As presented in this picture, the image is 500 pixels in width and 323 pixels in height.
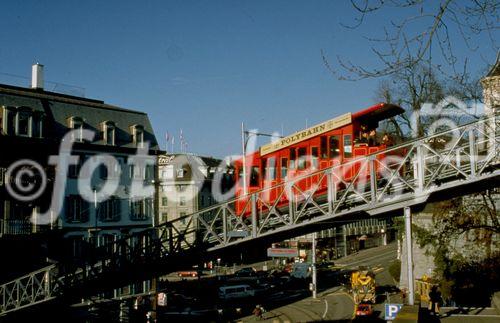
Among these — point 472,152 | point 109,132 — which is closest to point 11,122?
point 109,132

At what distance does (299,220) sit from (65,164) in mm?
24373

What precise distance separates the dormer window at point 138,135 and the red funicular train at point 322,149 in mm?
20620

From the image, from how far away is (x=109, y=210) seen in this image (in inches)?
1575

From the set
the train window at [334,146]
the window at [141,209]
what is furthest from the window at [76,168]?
the train window at [334,146]

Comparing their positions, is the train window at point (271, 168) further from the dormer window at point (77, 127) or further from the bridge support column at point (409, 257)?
the dormer window at point (77, 127)

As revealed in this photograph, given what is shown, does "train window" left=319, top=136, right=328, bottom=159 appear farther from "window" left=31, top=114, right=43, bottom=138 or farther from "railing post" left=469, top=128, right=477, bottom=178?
"window" left=31, top=114, right=43, bottom=138

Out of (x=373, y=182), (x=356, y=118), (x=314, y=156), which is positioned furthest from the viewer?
(x=314, y=156)

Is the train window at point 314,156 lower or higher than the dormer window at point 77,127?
lower

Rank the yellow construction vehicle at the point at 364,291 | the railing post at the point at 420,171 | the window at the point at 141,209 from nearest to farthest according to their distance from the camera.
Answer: the railing post at the point at 420,171, the yellow construction vehicle at the point at 364,291, the window at the point at 141,209

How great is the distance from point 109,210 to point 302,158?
22578mm

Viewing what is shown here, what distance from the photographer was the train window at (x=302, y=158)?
72.3ft

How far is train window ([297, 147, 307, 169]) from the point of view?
22.0 m

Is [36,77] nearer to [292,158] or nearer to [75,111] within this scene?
[75,111]

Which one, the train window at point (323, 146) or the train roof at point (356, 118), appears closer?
the train roof at point (356, 118)
